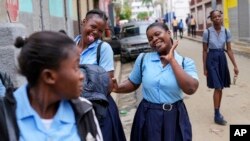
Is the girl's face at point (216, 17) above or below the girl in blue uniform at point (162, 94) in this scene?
above

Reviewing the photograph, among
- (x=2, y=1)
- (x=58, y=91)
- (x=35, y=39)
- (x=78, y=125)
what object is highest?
(x=2, y=1)

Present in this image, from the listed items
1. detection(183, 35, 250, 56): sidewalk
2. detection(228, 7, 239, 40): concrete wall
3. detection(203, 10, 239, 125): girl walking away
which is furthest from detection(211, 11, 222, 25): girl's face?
detection(228, 7, 239, 40): concrete wall

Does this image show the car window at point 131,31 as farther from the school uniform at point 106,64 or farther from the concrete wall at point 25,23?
the school uniform at point 106,64

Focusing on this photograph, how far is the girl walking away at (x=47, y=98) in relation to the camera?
1.83 meters

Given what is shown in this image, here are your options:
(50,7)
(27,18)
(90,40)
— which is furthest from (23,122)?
(50,7)

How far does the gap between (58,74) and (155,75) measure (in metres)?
1.60

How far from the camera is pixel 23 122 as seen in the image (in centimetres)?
188

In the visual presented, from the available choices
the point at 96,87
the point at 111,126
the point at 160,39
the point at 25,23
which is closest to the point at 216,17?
the point at 25,23

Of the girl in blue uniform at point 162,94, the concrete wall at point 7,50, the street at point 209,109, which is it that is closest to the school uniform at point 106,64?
the girl in blue uniform at point 162,94

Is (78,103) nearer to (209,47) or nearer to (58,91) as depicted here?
(58,91)

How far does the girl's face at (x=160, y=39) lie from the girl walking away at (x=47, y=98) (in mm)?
1512

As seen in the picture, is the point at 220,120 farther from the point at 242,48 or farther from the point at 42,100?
the point at 242,48

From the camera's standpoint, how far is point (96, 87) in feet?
9.68

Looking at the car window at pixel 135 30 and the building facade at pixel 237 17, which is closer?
the car window at pixel 135 30
